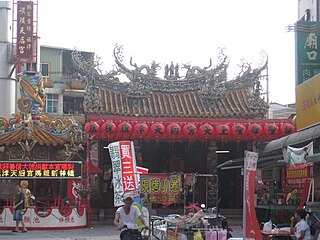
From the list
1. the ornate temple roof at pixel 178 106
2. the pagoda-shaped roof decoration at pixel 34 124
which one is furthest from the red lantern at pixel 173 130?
the pagoda-shaped roof decoration at pixel 34 124

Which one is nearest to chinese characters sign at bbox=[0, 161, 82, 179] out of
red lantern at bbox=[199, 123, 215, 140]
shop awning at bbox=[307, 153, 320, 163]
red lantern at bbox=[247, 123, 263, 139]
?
red lantern at bbox=[199, 123, 215, 140]

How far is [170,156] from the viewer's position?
28062 millimetres

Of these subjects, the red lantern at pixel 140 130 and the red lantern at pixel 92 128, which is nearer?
the red lantern at pixel 92 128

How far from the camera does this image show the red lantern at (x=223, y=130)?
22.6m

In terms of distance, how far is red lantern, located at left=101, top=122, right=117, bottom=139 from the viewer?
21.8m

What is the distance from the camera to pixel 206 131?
22.5 meters

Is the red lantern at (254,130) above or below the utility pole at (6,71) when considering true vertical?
below

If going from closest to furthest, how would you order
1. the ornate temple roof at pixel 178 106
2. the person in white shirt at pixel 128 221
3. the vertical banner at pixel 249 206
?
the person in white shirt at pixel 128 221
the vertical banner at pixel 249 206
the ornate temple roof at pixel 178 106

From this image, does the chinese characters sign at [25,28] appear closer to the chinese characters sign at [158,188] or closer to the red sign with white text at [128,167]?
the red sign with white text at [128,167]

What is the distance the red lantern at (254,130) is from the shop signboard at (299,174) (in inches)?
268

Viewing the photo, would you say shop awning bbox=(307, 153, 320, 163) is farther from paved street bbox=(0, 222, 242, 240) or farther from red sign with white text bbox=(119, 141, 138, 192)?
paved street bbox=(0, 222, 242, 240)

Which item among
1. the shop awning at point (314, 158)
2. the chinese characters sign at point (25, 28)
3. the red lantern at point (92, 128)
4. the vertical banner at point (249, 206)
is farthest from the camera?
the chinese characters sign at point (25, 28)

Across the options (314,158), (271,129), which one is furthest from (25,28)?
(314,158)

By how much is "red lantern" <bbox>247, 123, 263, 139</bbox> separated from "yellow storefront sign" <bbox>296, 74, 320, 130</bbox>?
22.0 feet
